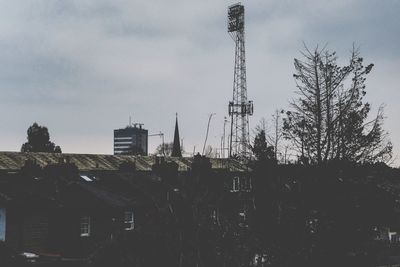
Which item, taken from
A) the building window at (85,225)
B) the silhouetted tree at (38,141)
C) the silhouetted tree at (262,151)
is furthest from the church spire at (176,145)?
the silhouetted tree at (262,151)

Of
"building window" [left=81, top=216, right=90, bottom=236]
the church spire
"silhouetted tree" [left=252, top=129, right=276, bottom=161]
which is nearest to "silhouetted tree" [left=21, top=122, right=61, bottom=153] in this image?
the church spire

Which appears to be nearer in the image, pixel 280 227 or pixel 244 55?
pixel 280 227

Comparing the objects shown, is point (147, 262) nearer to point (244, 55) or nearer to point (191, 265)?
point (191, 265)

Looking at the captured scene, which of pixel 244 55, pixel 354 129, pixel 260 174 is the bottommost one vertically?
pixel 260 174

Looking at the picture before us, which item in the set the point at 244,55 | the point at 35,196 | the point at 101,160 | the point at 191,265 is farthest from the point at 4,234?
the point at 244,55

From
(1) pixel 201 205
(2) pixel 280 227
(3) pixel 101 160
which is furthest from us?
(3) pixel 101 160

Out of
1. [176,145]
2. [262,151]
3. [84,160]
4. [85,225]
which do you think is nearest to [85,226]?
[85,225]

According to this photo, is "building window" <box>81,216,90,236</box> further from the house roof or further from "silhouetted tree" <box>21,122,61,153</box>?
"silhouetted tree" <box>21,122,61,153</box>

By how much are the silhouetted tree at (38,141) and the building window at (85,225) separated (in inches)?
1291

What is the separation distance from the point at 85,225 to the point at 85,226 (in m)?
0.07

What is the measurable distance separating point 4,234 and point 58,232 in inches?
128

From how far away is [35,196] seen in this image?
27641 mm

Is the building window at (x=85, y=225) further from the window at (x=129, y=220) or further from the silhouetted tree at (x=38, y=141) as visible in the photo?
the silhouetted tree at (x=38, y=141)

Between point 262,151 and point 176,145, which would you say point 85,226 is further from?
point 176,145
